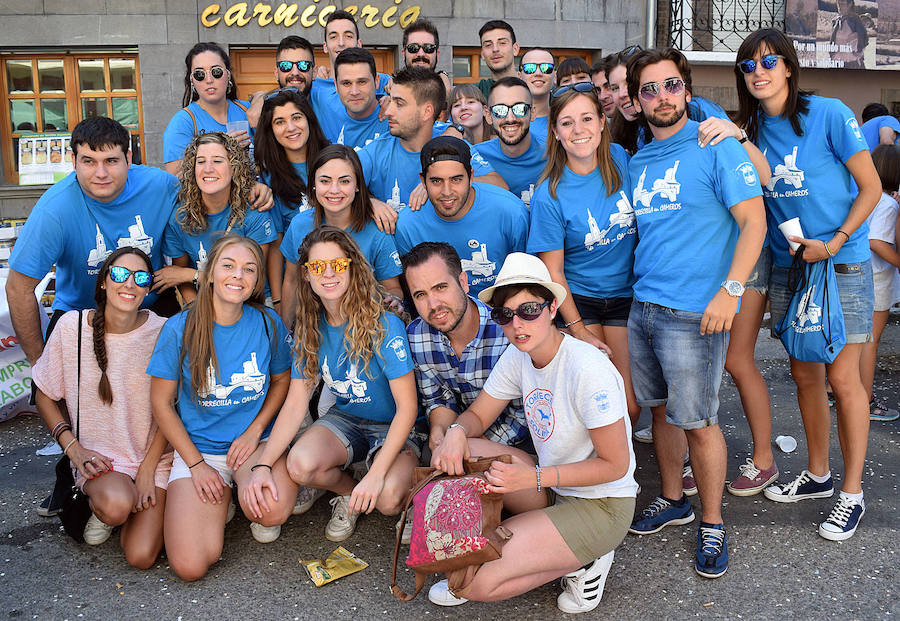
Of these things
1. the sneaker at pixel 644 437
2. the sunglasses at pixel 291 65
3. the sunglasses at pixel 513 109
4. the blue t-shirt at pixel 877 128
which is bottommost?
the sneaker at pixel 644 437

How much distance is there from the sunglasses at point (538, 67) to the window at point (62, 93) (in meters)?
7.54

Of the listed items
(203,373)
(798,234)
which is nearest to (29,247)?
(203,373)

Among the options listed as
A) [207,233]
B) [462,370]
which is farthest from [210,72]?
[462,370]

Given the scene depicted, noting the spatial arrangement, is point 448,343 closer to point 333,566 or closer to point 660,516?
point 333,566

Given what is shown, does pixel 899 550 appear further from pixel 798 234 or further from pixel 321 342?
pixel 321 342

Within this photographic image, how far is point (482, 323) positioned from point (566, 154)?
0.98m

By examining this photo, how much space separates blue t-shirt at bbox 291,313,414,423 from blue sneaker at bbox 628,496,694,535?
1.34 metres

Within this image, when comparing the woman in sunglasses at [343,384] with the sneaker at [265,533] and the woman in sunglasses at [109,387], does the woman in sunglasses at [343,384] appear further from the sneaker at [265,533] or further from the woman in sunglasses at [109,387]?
the woman in sunglasses at [109,387]

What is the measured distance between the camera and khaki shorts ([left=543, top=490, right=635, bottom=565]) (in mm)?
2877

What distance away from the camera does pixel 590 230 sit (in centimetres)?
364

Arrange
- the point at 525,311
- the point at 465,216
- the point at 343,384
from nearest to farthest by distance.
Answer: the point at 525,311, the point at 343,384, the point at 465,216

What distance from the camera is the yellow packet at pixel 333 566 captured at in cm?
325

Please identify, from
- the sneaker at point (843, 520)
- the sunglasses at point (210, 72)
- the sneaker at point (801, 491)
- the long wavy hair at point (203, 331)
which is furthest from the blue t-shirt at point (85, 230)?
the sneaker at point (843, 520)

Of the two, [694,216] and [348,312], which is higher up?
[694,216]
